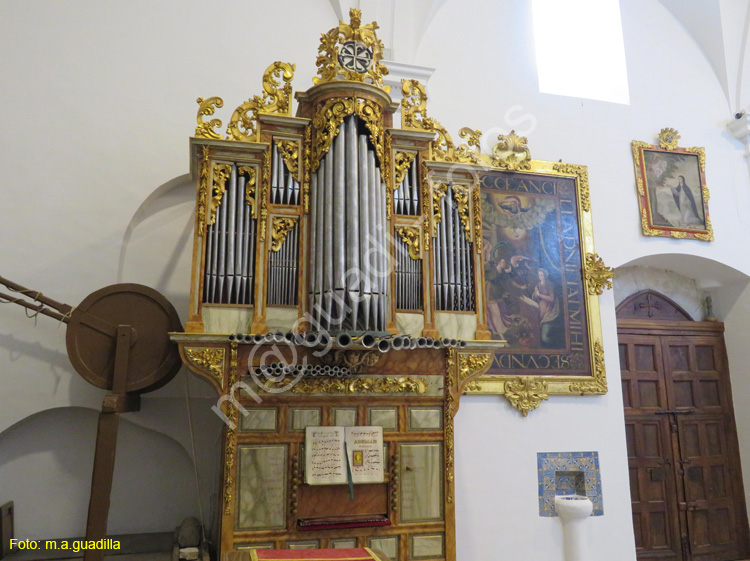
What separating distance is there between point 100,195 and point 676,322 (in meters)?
6.95

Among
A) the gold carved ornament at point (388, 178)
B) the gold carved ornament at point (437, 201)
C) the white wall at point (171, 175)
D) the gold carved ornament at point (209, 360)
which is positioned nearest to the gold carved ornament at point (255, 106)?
the gold carved ornament at point (388, 178)

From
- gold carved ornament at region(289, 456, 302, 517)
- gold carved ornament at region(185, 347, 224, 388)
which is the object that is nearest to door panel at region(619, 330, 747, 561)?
gold carved ornament at region(289, 456, 302, 517)

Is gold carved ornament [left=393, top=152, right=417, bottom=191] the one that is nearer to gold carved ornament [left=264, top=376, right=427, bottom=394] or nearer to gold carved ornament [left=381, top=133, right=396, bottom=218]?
gold carved ornament [left=381, top=133, right=396, bottom=218]

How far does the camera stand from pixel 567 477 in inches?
246

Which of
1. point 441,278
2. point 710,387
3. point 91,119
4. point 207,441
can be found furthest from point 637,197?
point 91,119

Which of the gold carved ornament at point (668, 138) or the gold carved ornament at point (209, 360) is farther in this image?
the gold carved ornament at point (668, 138)

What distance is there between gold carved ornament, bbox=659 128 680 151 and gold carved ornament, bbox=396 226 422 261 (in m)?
4.09

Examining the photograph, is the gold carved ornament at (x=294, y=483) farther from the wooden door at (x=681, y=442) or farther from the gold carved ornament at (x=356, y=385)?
the wooden door at (x=681, y=442)

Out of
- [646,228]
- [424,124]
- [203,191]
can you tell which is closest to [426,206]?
[424,124]

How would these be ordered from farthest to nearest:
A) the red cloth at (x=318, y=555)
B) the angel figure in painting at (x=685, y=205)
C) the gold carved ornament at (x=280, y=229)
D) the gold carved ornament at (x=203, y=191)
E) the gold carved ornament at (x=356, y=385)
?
the angel figure in painting at (x=685, y=205) < the gold carved ornament at (x=280, y=229) < the gold carved ornament at (x=203, y=191) < the gold carved ornament at (x=356, y=385) < the red cloth at (x=318, y=555)

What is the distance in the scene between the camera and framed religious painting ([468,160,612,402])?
6402mm

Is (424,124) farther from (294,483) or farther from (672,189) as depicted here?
(672,189)

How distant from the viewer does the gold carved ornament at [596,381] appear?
6.47 m

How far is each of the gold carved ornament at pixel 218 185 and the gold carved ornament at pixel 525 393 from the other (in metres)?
3.34
